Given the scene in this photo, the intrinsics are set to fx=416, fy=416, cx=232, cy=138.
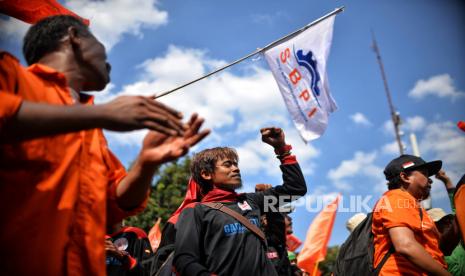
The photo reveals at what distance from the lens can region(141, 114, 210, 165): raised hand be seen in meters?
1.64

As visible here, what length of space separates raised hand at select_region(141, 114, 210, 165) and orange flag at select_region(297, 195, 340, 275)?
8139mm

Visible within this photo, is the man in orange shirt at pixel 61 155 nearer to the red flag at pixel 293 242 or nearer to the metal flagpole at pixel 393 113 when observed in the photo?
the red flag at pixel 293 242

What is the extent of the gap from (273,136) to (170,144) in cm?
206

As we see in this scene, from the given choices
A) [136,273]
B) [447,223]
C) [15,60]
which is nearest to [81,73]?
[15,60]

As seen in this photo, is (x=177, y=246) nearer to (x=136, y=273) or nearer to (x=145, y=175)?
(x=145, y=175)

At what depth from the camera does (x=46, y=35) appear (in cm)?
191

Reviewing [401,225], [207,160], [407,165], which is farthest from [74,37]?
[407,165]

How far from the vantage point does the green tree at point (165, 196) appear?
20.4m

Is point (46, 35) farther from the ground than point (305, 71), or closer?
closer

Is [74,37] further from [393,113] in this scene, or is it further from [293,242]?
[393,113]

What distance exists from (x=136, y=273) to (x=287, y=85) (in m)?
3.11

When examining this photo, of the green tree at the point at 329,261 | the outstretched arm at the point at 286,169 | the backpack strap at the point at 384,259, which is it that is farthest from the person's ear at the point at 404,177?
the green tree at the point at 329,261

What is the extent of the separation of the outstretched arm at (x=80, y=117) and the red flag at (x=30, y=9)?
317cm

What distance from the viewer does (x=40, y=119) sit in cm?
131
